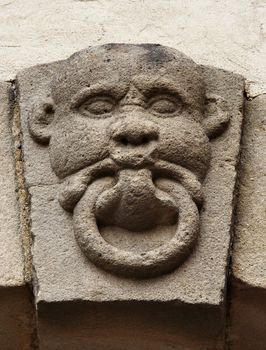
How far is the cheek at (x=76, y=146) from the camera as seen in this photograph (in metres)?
2.03

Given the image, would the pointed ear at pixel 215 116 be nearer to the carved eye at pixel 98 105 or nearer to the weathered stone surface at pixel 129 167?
the weathered stone surface at pixel 129 167

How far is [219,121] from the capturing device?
7.07ft

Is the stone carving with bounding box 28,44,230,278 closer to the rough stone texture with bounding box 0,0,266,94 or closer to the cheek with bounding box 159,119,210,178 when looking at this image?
the cheek with bounding box 159,119,210,178

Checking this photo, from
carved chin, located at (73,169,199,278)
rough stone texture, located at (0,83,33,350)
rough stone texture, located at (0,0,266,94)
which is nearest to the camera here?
carved chin, located at (73,169,199,278)

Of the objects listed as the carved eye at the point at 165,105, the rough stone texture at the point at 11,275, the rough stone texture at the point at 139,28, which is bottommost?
the rough stone texture at the point at 11,275

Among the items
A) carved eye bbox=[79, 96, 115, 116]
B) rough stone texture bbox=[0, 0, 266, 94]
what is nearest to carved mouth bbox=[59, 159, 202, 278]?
carved eye bbox=[79, 96, 115, 116]

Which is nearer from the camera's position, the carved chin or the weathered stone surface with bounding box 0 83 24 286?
the carved chin

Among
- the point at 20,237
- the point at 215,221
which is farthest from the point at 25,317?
the point at 215,221

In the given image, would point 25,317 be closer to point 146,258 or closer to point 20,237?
point 20,237

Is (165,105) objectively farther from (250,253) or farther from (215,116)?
(250,253)

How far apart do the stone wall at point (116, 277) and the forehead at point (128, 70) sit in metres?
0.10

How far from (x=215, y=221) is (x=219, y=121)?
24cm

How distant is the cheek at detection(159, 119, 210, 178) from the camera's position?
79.8 inches

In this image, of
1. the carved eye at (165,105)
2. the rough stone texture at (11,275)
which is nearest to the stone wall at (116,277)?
the rough stone texture at (11,275)
